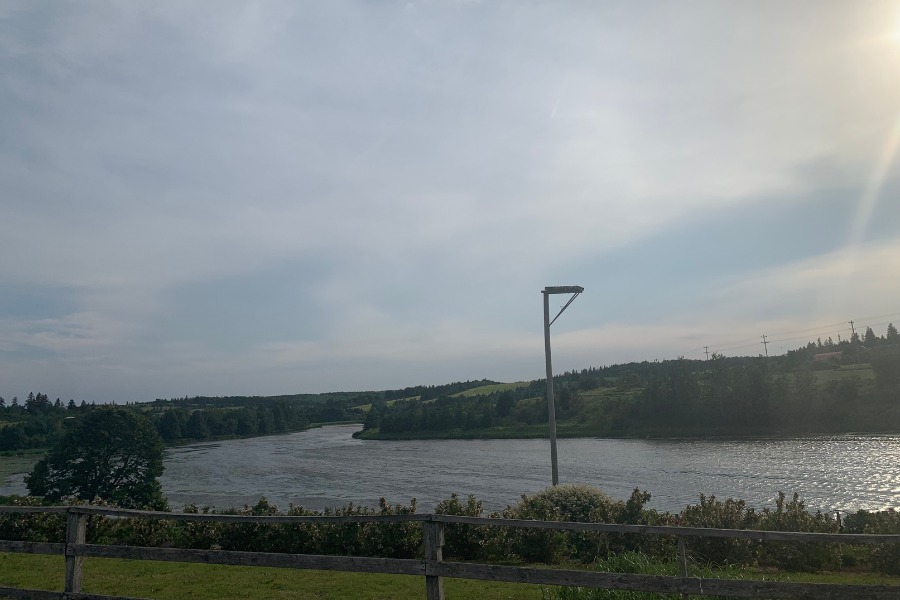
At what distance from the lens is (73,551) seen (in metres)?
6.36

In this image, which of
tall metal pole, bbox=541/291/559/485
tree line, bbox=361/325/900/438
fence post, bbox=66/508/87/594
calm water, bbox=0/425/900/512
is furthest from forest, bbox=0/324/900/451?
fence post, bbox=66/508/87/594

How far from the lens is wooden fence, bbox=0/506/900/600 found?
188 inches

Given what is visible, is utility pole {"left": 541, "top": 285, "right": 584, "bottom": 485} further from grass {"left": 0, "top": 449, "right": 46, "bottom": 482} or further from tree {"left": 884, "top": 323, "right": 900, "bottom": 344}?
tree {"left": 884, "top": 323, "right": 900, "bottom": 344}

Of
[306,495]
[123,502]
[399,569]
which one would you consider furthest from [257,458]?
[399,569]

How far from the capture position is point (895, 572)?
34.2 feet

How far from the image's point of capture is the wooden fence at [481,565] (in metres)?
4.77

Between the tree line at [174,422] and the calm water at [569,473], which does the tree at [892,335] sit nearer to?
the calm water at [569,473]

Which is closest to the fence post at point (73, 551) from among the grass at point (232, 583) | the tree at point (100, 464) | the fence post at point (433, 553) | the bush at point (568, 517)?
the grass at point (232, 583)

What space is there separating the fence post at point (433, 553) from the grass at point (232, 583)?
3.29m

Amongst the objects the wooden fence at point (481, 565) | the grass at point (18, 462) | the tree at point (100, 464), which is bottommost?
the grass at point (18, 462)

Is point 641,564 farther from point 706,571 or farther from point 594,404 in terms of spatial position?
point 594,404

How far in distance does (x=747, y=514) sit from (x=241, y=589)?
992cm

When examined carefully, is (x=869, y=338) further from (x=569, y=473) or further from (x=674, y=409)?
(x=569, y=473)

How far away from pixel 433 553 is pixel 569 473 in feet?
141
